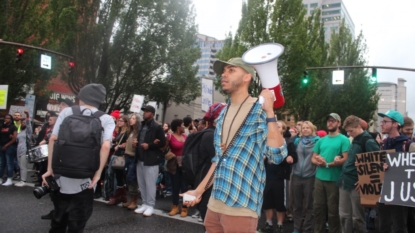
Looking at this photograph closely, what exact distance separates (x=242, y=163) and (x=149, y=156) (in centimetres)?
Result: 504

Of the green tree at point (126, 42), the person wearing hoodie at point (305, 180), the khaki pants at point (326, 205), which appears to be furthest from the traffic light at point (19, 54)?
the khaki pants at point (326, 205)

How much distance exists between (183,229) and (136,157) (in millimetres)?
1949

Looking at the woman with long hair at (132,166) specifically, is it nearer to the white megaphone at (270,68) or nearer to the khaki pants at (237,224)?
the khaki pants at (237,224)

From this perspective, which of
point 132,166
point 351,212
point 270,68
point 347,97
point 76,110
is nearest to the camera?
point 270,68

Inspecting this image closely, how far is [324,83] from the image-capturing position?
31953 mm

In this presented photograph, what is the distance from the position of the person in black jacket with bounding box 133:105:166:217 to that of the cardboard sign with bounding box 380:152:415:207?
4.08 metres

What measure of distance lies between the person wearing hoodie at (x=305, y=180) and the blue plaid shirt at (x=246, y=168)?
418 cm

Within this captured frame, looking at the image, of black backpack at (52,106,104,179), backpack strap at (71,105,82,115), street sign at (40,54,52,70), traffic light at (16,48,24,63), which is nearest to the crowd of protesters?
black backpack at (52,106,104,179)

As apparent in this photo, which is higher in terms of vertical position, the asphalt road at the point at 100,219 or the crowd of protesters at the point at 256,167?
the crowd of protesters at the point at 256,167

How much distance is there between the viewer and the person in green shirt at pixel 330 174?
610cm

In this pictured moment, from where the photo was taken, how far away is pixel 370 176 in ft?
17.6

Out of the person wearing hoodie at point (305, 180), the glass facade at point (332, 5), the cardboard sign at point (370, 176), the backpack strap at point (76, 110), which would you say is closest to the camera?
the backpack strap at point (76, 110)

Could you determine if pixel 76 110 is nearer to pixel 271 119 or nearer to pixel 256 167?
pixel 256 167

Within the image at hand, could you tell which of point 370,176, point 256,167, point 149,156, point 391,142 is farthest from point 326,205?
point 256,167
